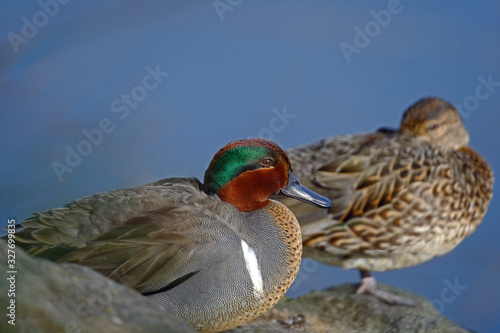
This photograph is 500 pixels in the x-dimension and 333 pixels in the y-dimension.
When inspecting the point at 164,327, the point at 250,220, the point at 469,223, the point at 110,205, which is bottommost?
the point at 469,223

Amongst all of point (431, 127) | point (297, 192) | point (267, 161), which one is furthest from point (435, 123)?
point (267, 161)

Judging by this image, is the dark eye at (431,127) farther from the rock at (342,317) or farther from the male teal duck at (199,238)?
the male teal duck at (199,238)

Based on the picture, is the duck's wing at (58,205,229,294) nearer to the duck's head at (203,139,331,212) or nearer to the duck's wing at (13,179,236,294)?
the duck's wing at (13,179,236,294)

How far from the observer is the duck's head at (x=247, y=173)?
256cm

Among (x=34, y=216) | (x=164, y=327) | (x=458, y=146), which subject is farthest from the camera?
(x=458, y=146)

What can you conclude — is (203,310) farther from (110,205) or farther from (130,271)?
(110,205)

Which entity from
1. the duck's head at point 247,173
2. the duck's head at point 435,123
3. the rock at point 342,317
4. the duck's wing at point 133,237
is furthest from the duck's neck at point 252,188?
the duck's head at point 435,123

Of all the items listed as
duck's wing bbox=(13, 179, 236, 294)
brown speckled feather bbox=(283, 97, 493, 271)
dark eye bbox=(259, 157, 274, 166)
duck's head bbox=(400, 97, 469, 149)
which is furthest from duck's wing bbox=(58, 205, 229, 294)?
duck's head bbox=(400, 97, 469, 149)

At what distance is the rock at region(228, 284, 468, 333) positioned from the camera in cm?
334

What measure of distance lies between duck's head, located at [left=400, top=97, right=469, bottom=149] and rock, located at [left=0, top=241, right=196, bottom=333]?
268 centimetres

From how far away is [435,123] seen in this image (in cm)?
412

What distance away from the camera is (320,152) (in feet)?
Result: 13.2

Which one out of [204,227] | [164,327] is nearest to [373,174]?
[204,227]

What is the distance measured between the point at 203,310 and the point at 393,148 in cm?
194
